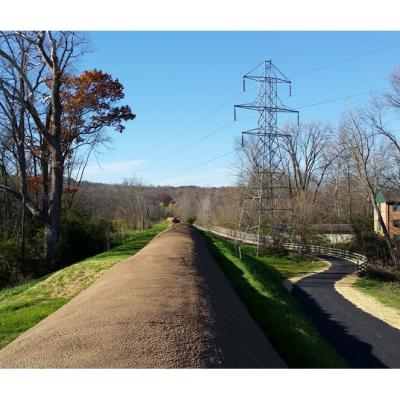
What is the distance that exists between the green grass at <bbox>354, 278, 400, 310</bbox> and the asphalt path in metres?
2.11

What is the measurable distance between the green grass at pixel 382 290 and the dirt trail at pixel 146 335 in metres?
19.3

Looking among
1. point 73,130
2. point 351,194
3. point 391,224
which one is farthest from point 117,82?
point 351,194

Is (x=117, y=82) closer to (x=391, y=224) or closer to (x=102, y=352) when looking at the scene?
(x=102, y=352)

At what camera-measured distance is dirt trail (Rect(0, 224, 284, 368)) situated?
190 inches

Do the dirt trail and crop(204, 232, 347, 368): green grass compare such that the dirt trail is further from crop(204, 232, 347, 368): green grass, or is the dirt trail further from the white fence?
the white fence

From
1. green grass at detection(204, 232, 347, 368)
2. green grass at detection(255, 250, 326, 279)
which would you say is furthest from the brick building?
green grass at detection(204, 232, 347, 368)

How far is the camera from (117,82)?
28.7 meters

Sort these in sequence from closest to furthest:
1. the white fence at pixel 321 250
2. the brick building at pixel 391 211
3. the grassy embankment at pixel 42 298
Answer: the grassy embankment at pixel 42 298 → the white fence at pixel 321 250 → the brick building at pixel 391 211

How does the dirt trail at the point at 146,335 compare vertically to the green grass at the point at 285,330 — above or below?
above

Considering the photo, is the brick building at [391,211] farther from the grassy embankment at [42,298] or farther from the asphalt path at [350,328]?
the grassy embankment at [42,298]

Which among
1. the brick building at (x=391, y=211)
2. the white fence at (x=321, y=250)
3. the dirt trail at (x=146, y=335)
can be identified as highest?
the brick building at (x=391, y=211)

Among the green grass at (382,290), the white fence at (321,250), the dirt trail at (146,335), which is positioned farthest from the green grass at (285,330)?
the white fence at (321,250)

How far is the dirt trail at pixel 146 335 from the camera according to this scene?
4832 millimetres

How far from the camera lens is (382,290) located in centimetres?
2983
